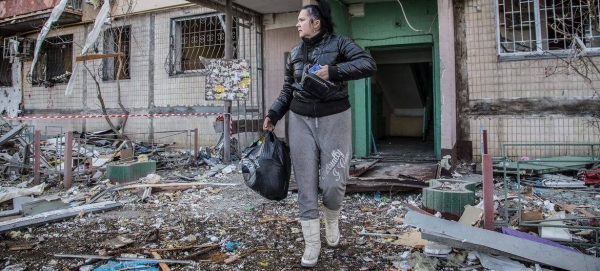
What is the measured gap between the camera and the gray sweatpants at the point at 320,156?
260cm

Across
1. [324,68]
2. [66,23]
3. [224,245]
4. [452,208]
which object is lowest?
[224,245]

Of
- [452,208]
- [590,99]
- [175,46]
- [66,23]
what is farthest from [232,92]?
[66,23]

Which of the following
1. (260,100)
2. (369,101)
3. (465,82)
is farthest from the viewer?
(260,100)

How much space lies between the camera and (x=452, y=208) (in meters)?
3.34

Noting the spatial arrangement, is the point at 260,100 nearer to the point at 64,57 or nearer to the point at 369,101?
the point at 369,101

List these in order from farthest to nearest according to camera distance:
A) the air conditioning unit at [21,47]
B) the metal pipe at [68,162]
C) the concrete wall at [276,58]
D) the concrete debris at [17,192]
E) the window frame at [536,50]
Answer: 1. the air conditioning unit at [21,47]
2. the concrete wall at [276,58]
3. the window frame at [536,50]
4. the metal pipe at [68,162]
5. the concrete debris at [17,192]

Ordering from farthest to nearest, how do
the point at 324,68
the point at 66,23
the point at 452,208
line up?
the point at 66,23 → the point at 452,208 → the point at 324,68

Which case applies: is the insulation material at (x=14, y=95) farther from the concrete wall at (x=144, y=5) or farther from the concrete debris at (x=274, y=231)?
the concrete debris at (x=274, y=231)

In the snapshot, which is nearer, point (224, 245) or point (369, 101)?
point (224, 245)

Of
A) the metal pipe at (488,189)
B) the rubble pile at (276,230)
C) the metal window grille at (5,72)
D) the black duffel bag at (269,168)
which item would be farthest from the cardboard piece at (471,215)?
the metal window grille at (5,72)

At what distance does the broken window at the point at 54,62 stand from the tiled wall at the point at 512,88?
11491mm

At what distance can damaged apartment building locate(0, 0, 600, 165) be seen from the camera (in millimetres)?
5840

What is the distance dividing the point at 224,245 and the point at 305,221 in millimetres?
836

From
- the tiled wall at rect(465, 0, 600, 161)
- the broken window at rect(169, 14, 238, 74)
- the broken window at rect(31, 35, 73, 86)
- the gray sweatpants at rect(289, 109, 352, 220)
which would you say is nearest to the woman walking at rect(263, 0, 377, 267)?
the gray sweatpants at rect(289, 109, 352, 220)
